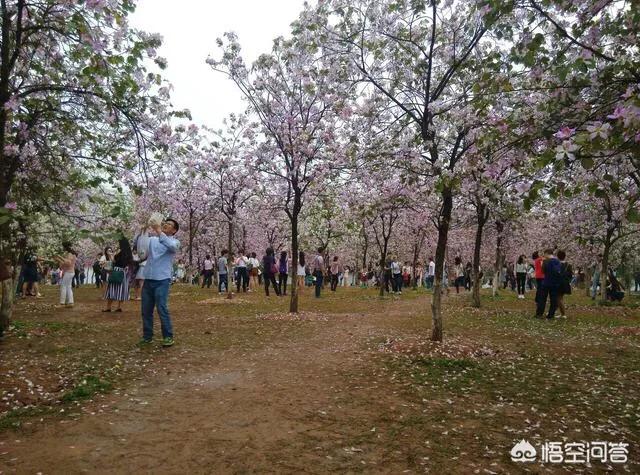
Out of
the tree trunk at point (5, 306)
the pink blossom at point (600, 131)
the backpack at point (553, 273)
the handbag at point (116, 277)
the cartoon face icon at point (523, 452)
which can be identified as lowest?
the cartoon face icon at point (523, 452)

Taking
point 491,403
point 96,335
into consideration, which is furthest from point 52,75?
point 491,403

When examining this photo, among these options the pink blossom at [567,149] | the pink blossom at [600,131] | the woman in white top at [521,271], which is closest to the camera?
the pink blossom at [600,131]

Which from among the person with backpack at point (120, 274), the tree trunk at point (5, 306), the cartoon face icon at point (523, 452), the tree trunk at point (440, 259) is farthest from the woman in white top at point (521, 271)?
the tree trunk at point (5, 306)

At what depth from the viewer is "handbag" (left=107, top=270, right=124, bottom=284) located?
14375mm

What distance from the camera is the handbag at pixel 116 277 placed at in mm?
14375

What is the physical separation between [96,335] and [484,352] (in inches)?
337

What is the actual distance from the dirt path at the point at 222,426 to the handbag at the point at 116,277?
7.32 m

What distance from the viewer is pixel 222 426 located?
205 inches

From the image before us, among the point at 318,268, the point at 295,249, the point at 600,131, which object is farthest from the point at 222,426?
the point at 318,268

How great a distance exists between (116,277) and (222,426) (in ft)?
35.6

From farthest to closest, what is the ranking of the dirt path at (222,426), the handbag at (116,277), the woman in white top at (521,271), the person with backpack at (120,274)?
the woman in white top at (521,271) < the handbag at (116,277) < the person with backpack at (120,274) < the dirt path at (222,426)

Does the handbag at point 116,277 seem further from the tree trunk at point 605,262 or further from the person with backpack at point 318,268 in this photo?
the tree trunk at point 605,262

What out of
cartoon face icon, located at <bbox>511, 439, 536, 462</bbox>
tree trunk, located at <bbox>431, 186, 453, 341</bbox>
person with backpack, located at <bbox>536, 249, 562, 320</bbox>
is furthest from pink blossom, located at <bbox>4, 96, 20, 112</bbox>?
person with backpack, located at <bbox>536, 249, 562, 320</bbox>

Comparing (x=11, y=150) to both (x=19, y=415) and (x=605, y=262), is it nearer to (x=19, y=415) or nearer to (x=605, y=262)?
(x=19, y=415)
